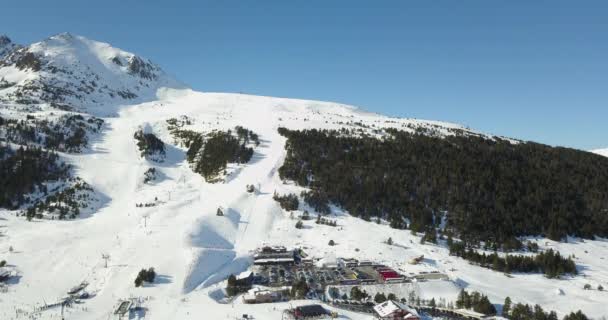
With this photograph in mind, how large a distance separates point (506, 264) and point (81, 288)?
5648 cm

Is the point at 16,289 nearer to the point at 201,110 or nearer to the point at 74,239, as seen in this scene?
the point at 74,239

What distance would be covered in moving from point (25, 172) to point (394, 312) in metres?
83.2

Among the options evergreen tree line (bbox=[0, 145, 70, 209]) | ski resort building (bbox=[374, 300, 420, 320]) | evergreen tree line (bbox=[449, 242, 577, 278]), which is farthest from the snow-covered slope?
evergreen tree line (bbox=[0, 145, 70, 209])

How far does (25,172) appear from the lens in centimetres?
8606

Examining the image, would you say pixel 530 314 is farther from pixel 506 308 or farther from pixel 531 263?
pixel 531 263

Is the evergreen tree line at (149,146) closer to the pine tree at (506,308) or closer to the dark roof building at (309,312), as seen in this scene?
the dark roof building at (309,312)

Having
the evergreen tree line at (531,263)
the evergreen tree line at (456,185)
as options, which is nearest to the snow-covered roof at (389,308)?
the evergreen tree line at (531,263)

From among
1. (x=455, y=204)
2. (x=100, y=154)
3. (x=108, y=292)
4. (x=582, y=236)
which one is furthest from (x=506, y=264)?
(x=100, y=154)

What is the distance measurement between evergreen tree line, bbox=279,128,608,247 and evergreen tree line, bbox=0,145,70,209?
51115 mm

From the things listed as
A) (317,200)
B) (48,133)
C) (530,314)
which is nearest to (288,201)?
(317,200)

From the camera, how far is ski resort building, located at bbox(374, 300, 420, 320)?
40344 millimetres

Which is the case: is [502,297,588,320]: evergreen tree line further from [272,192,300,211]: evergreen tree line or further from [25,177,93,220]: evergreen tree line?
[25,177,93,220]: evergreen tree line

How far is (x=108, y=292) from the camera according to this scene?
1810 inches

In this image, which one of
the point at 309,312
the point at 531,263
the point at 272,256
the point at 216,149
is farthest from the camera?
the point at 216,149
